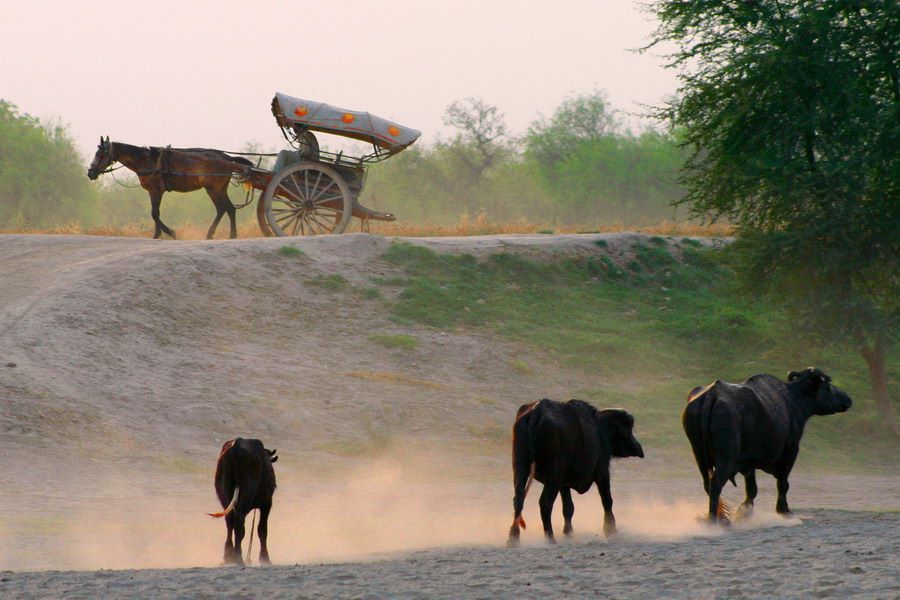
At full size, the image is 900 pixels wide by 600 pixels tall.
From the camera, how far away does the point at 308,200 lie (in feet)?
82.6

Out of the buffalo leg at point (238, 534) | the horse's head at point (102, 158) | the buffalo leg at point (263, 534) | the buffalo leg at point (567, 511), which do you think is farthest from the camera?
the horse's head at point (102, 158)

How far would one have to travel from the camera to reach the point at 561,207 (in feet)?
255

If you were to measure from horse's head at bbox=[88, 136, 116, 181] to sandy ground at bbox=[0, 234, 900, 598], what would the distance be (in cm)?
161

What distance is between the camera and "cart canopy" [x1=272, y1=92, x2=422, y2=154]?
77.6 feet

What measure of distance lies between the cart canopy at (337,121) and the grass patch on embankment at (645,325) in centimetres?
263

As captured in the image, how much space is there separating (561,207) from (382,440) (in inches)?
2437

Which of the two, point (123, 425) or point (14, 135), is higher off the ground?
point (14, 135)

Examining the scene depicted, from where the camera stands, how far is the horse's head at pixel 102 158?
915 inches

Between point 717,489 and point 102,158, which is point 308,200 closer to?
point 102,158

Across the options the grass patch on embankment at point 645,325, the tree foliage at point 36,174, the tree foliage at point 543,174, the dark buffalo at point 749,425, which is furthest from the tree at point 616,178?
the dark buffalo at point 749,425

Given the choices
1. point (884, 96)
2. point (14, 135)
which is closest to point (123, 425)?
point (884, 96)

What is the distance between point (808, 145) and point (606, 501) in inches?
428

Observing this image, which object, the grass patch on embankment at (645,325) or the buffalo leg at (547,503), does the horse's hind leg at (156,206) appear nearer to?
the grass patch on embankment at (645,325)

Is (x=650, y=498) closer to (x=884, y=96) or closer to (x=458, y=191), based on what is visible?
(x=884, y=96)
